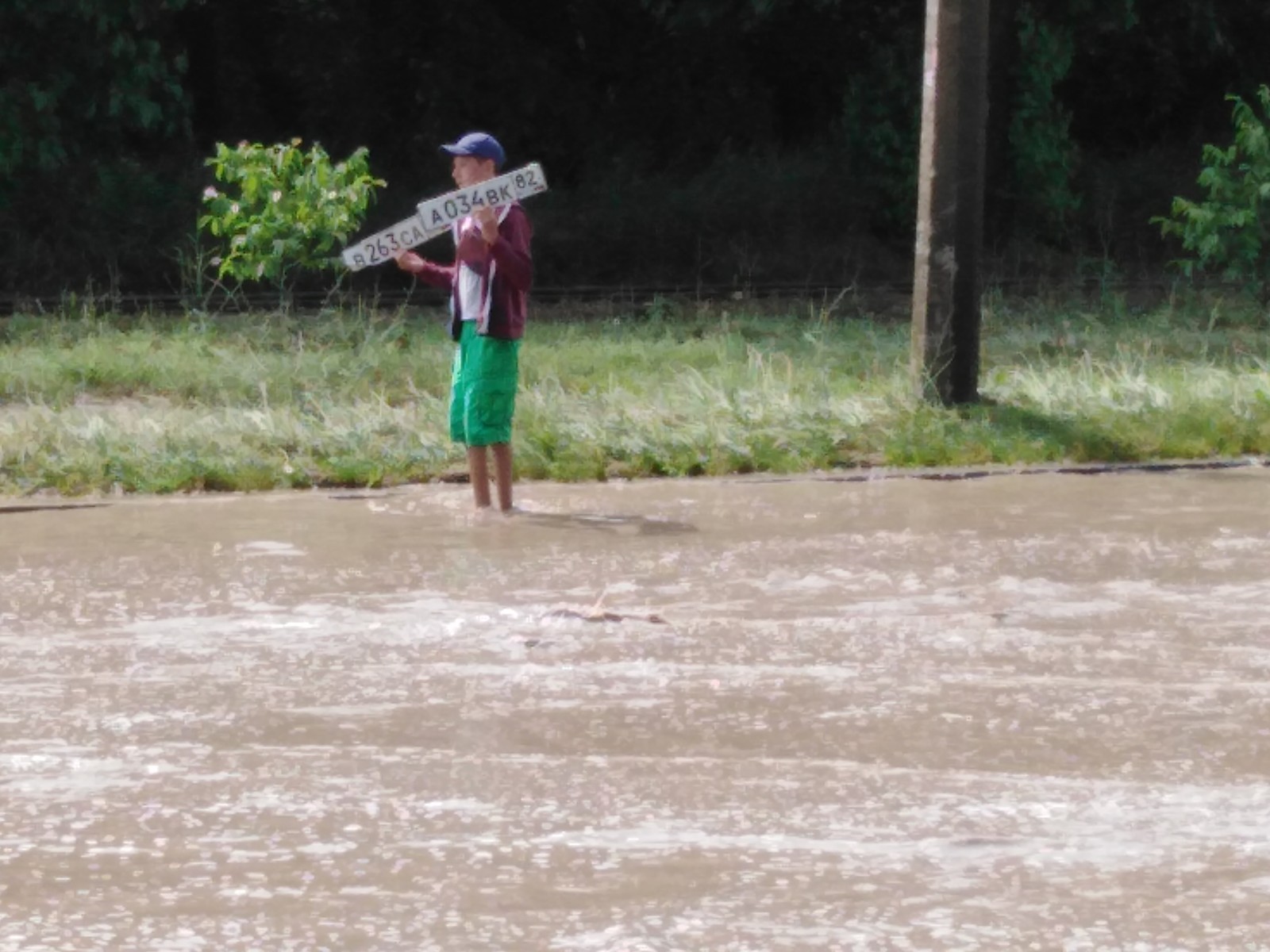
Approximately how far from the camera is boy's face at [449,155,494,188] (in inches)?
387

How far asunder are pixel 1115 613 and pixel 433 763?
2.79 m

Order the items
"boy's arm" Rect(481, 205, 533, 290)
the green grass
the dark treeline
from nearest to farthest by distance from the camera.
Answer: "boy's arm" Rect(481, 205, 533, 290) → the green grass → the dark treeline

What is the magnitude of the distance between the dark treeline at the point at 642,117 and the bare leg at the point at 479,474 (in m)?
9.90

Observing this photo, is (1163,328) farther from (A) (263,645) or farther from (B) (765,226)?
(A) (263,645)

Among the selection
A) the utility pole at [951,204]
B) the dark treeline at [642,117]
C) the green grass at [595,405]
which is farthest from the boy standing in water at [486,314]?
the dark treeline at [642,117]

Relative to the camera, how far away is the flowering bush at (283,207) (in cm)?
1522

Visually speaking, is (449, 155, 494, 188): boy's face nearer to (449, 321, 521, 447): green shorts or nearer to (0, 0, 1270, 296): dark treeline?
(449, 321, 521, 447): green shorts

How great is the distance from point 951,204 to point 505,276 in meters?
3.03

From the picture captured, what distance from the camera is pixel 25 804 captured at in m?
5.75

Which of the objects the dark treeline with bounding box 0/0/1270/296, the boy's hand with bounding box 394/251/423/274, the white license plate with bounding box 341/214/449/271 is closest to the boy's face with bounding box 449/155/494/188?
the white license plate with bounding box 341/214/449/271

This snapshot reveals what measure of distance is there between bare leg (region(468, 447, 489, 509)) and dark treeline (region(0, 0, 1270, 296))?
390 inches

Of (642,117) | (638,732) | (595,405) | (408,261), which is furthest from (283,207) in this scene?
(642,117)

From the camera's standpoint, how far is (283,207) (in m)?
15.3

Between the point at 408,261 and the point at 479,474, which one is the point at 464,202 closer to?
the point at 408,261
